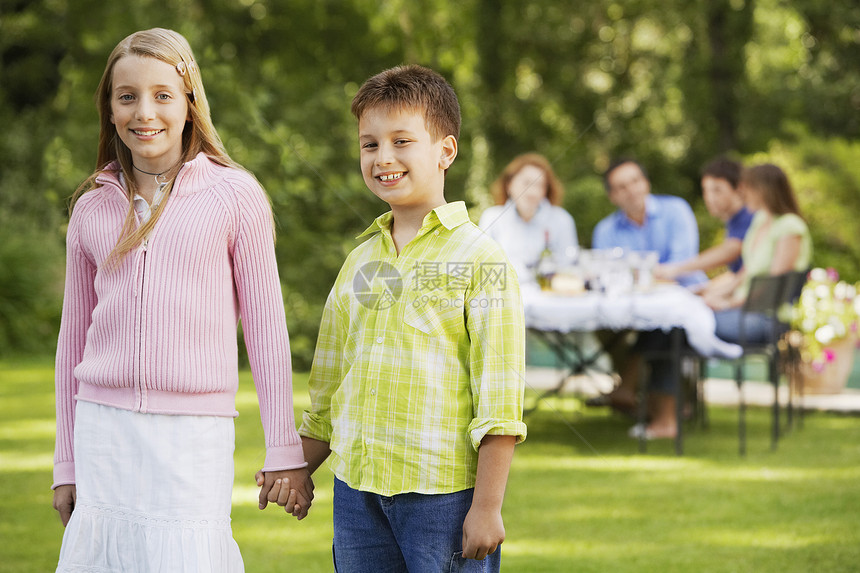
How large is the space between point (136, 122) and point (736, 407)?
553 centimetres

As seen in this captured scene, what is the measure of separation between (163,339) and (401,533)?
0.48m

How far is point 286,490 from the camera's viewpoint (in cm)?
163

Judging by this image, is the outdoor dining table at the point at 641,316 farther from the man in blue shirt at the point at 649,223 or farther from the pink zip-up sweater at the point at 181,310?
the pink zip-up sweater at the point at 181,310

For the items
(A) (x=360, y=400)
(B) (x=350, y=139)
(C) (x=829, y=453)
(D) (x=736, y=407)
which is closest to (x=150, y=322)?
(A) (x=360, y=400)

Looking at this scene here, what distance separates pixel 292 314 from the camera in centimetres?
422

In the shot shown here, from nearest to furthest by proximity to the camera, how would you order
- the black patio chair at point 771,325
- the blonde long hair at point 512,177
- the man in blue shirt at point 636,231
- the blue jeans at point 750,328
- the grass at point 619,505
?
the grass at point 619,505 < the black patio chair at point 771,325 < the blue jeans at point 750,328 < the blonde long hair at point 512,177 < the man in blue shirt at point 636,231

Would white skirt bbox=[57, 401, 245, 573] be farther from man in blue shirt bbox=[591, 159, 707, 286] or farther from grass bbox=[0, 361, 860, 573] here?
man in blue shirt bbox=[591, 159, 707, 286]

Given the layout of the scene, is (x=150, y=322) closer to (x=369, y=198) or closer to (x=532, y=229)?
(x=369, y=198)

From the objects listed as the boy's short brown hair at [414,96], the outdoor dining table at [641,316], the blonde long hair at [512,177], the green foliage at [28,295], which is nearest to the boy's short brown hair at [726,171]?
the blonde long hair at [512,177]

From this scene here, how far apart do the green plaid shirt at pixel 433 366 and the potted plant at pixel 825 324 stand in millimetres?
4936

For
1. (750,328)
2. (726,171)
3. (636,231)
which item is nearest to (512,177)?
(636,231)

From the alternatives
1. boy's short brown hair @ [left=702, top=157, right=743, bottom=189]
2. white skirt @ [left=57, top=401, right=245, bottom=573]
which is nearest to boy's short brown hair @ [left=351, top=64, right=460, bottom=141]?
white skirt @ [left=57, top=401, right=245, bottom=573]

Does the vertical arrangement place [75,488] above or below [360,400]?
below

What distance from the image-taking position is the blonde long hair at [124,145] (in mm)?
1622
